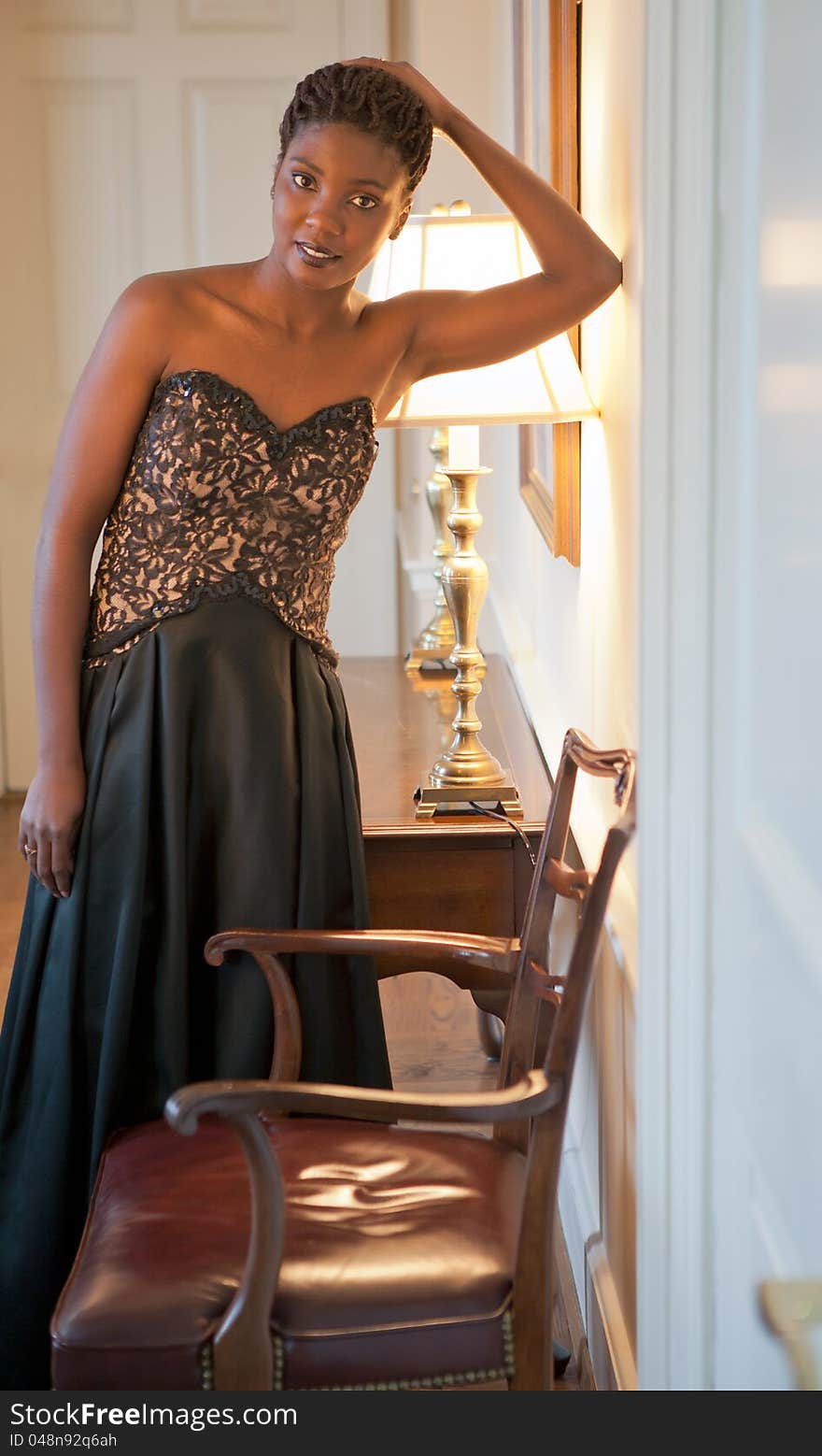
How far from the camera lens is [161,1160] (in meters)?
1.76

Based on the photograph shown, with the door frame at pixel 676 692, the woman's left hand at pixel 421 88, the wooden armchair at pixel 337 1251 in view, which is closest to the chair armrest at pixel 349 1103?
the wooden armchair at pixel 337 1251

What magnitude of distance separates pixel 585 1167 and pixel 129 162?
377cm

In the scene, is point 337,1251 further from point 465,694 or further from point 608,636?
point 465,694

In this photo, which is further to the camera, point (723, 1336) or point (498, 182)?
point (498, 182)

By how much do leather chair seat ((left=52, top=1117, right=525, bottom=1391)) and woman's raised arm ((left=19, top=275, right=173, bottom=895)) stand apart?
0.48m

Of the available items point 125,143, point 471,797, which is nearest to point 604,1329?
point 471,797

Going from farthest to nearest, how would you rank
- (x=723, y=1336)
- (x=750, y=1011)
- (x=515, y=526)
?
(x=515, y=526) → (x=723, y=1336) → (x=750, y=1011)

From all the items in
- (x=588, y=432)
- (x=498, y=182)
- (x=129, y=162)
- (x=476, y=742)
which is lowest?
(x=476, y=742)

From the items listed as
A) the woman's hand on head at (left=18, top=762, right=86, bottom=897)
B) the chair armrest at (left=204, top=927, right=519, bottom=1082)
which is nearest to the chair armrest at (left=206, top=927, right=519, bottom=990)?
the chair armrest at (left=204, top=927, right=519, bottom=1082)

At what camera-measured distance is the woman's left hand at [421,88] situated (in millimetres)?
1885

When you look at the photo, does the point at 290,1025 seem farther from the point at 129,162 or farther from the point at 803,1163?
the point at 129,162

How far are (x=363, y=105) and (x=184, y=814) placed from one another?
0.89m

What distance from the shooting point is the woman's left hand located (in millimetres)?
1885

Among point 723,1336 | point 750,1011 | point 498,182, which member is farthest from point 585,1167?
point 498,182
